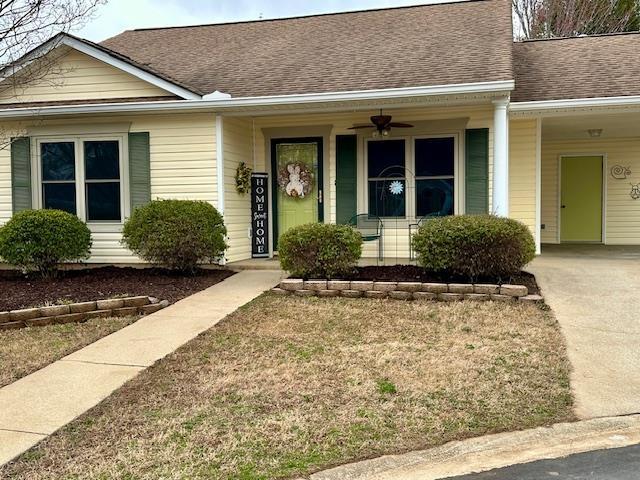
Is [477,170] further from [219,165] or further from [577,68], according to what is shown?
[219,165]

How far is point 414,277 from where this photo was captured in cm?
810

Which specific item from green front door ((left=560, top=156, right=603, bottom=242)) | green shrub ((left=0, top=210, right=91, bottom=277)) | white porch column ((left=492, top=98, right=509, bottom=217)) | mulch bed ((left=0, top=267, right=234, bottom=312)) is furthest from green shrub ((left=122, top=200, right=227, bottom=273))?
green front door ((left=560, top=156, right=603, bottom=242))

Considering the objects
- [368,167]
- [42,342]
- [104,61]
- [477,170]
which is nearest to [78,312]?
[42,342]

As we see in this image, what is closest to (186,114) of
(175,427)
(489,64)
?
(489,64)

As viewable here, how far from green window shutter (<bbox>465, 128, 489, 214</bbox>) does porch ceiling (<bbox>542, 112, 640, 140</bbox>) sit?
1406mm

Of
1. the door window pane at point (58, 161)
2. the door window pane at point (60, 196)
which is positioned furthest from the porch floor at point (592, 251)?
the door window pane at point (58, 161)

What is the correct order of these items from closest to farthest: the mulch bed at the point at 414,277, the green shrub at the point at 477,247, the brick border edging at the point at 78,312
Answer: the brick border edging at the point at 78,312 < the green shrub at the point at 477,247 < the mulch bed at the point at 414,277

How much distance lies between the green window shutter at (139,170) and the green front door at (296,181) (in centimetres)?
232

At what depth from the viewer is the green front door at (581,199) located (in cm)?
1319

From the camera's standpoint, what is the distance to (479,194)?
1020 centimetres

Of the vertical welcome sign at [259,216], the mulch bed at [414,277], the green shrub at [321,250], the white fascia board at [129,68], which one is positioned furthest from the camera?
the vertical welcome sign at [259,216]

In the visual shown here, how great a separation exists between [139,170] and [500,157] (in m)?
5.90

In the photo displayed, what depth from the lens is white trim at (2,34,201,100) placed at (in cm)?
961

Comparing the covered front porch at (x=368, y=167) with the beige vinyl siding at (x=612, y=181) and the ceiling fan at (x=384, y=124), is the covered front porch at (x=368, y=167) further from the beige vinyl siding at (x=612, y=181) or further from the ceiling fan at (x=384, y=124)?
the beige vinyl siding at (x=612, y=181)
